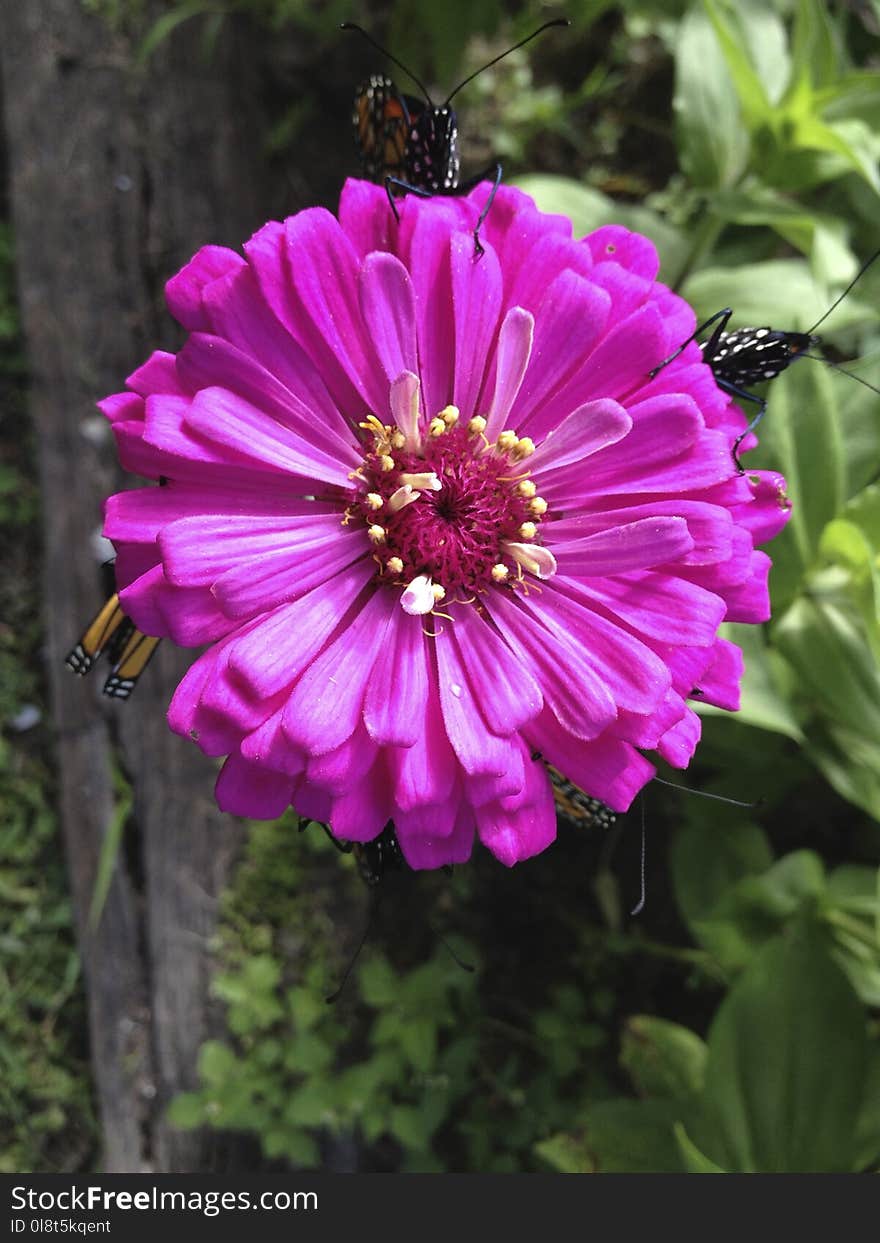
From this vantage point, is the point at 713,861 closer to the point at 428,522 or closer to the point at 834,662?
the point at 834,662

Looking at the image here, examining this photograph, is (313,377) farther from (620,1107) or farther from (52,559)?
(620,1107)

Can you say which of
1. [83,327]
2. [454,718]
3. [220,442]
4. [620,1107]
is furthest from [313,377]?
[620,1107]

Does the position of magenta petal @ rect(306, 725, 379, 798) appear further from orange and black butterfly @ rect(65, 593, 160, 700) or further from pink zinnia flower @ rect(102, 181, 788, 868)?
orange and black butterfly @ rect(65, 593, 160, 700)

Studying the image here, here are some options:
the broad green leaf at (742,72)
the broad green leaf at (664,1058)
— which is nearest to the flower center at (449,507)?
the broad green leaf at (742,72)

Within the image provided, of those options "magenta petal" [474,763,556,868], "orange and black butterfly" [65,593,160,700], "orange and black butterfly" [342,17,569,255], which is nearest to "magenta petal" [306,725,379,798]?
"magenta petal" [474,763,556,868]

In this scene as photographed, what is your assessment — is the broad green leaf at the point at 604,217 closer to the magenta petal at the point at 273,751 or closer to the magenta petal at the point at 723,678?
→ the magenta petal at the point at 723,678
